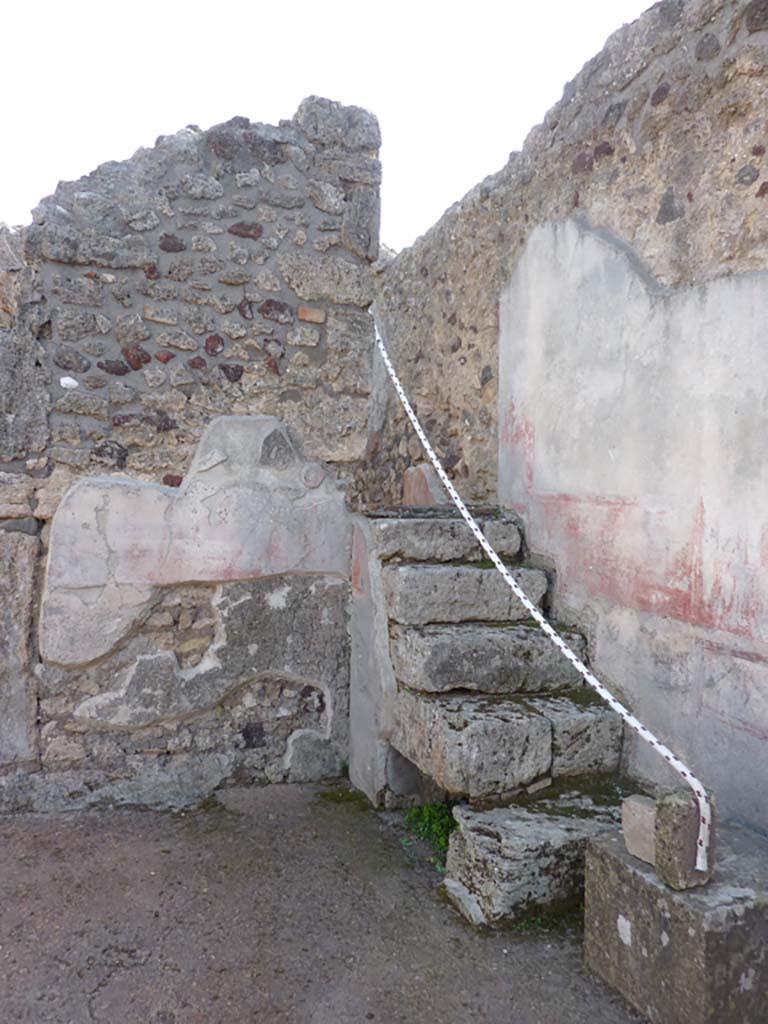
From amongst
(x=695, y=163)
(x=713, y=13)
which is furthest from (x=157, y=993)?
(x=713, y=13)

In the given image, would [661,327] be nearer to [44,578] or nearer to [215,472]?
[215,472]

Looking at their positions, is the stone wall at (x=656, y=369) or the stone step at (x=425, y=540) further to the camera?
the stone step at (x=425, y=540)

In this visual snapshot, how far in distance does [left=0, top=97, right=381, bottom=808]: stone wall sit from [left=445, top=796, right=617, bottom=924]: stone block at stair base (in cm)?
110

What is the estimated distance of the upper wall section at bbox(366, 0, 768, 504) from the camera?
96.9 inches

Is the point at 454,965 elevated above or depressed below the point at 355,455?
below

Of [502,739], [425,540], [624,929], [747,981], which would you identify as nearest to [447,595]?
[425,540]

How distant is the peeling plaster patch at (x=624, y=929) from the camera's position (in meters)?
2.02

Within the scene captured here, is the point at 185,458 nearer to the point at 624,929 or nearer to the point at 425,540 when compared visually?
the point at 425,540

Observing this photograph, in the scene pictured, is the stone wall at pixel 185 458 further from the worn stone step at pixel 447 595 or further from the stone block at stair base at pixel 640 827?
the stone block at stair base at pixel 640 827

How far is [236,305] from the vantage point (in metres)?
→ 3.37

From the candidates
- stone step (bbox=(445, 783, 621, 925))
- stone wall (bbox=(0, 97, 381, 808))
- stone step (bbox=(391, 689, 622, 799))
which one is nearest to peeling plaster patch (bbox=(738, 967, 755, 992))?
stone step (bbox=(445, 783, 621, 925))

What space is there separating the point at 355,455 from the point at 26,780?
189 cm

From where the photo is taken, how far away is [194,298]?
3.30 meters

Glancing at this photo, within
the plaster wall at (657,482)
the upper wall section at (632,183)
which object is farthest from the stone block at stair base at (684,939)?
the upper wall section at (632,183)
